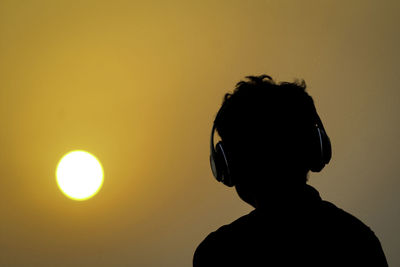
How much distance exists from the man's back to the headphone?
10cm

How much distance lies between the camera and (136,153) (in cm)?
188

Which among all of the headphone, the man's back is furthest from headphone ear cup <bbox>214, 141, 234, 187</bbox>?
the man's back

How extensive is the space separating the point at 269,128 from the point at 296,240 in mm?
191

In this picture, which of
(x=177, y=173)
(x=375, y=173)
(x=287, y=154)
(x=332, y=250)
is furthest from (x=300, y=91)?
(x=375, y=173)

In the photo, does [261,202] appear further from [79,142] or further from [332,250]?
[79,142]

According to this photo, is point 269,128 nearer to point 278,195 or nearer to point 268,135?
point 268,135

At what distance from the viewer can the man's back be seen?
663 millimetres

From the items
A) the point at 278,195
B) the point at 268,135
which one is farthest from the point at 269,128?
the point at 278,195

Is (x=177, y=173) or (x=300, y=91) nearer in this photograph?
(x=300, y=91)

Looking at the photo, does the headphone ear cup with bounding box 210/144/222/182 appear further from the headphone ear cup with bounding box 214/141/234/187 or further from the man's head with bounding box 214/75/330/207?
the man's head with bounding box 214/75/330/207

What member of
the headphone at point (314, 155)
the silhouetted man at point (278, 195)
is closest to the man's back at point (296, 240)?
the silhouetted man at point (278, 195)

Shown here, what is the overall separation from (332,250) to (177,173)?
1.27 m

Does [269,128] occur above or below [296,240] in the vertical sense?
above

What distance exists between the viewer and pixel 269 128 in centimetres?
73
